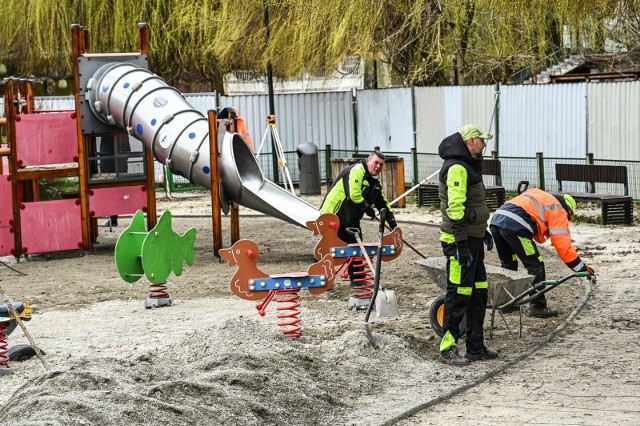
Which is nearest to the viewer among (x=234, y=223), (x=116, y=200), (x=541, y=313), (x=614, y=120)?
(x=541, y=313)

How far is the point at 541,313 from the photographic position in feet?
38.3

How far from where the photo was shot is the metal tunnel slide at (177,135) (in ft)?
54.7

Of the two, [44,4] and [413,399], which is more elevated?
[44,4]

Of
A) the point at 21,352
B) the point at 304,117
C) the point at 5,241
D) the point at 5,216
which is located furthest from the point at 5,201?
the point at 304,117

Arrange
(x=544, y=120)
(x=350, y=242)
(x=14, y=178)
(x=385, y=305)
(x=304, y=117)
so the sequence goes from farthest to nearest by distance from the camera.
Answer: (x=304, y=117)
(x=544, y=120)
(x=14, y=178)
(x=350, y=242)
(x=385, y=305)

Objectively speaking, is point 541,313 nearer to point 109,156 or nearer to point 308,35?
point 109,156

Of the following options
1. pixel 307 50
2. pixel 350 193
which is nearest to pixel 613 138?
pixel 307 50

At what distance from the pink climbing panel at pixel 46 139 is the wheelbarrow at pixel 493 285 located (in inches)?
341

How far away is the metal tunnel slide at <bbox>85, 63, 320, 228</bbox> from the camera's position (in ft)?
54.7

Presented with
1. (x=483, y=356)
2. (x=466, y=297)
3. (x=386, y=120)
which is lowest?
(x=483, y=356)

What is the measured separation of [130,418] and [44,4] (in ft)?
87.8

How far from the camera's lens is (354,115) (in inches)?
1148

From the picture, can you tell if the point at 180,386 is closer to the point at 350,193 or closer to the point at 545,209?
the point at 545,209

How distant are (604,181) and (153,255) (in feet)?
32.6
